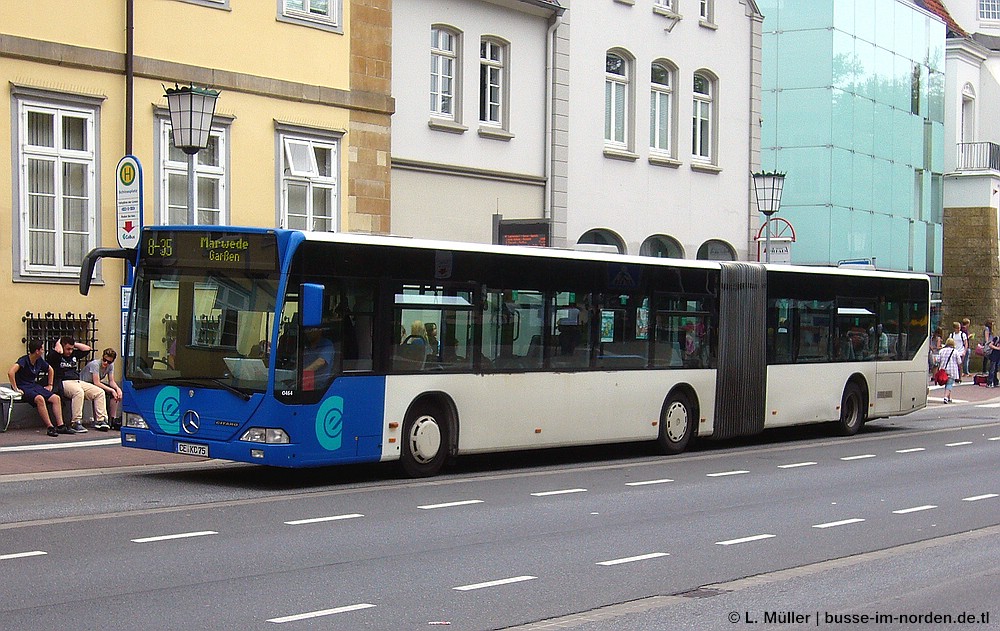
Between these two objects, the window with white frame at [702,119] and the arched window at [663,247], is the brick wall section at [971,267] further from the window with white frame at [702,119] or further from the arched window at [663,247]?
the arched window at [663,247]

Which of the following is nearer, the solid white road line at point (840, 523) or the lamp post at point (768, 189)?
the solid white road line at point (840, 523)

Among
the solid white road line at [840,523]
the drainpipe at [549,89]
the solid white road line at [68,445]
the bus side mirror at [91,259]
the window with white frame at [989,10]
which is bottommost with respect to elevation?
the solid white road line at [840,523]

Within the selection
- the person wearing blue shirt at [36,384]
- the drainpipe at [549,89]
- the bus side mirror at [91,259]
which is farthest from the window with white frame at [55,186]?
the drainpipe at [549,89]

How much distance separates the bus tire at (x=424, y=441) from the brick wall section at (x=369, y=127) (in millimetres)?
9795

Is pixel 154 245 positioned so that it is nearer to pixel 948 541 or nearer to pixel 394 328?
pixel 394 328

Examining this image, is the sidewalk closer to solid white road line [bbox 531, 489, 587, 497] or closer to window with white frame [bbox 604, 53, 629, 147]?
solid white road line [bbox 531, 489, 587, 497]

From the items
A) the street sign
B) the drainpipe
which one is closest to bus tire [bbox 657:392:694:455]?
the street sign

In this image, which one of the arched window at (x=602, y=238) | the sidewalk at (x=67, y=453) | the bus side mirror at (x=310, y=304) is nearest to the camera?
the bus side mirror at (x=310, y=304)

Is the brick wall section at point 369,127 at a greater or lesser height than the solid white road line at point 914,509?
greater

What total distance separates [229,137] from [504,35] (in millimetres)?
7432

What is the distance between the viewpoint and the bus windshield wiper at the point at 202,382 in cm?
1410

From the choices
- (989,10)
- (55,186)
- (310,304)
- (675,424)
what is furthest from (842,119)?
(310,304)

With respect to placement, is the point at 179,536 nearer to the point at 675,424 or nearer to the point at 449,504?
the point at 449,504

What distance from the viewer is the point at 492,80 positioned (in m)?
28.7
